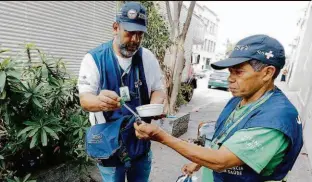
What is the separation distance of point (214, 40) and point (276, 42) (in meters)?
59.6

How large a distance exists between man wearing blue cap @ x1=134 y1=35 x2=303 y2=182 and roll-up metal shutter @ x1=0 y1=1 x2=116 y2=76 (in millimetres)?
4468

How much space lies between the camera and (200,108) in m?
10.8

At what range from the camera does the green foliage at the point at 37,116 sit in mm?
2672

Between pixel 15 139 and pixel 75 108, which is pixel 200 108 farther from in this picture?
pixel 15 139

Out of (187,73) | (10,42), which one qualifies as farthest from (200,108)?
(10,42)

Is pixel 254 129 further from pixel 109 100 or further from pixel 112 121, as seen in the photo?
pixel 112 121

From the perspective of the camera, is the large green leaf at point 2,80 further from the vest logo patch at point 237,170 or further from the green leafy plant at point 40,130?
the vest logo patch at point 237,170

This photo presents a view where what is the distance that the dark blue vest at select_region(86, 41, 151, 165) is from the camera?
1989 mm

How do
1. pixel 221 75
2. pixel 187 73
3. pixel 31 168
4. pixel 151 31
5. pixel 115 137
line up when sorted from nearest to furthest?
pixel 115 137, pixel 31 168, pixel 151 31, pixel 187 73, pixel 221 75

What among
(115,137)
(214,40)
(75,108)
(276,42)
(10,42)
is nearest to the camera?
(276,42)

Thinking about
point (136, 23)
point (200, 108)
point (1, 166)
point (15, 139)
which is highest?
point (136, 23)

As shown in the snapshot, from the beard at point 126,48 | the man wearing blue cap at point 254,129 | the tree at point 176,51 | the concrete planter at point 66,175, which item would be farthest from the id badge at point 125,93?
the tree at point 176,51

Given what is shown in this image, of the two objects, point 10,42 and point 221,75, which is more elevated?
point 10,42

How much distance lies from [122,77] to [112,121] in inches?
14.3
